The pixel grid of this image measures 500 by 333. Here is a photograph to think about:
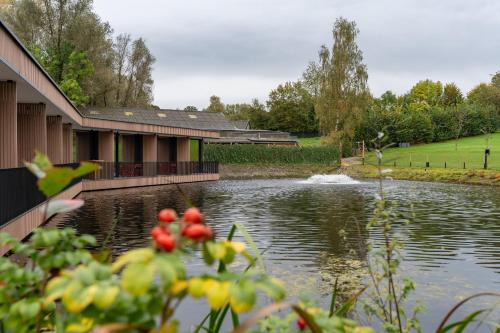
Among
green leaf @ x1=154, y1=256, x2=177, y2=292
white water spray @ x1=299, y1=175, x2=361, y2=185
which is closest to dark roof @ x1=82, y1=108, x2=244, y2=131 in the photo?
white water spray @ x1=299, y1=175, x2=361, y2=185

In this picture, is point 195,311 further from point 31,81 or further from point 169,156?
point 169,156

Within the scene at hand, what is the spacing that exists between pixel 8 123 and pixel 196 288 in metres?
10.9

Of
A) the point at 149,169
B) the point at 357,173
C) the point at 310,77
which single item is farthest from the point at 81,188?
the point at 310,77

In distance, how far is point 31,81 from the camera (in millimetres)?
11133

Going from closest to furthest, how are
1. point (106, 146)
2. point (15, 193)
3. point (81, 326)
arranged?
point (81, 326) < point (15, 193) < point (106, 146)

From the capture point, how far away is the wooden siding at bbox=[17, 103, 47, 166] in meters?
16.2

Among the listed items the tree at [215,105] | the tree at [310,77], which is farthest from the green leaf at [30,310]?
the tree at [215,105]

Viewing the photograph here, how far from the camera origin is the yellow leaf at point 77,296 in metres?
1.40

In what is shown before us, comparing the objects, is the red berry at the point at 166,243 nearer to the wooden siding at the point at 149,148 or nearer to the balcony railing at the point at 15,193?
the balcony railing at the point at 15,193

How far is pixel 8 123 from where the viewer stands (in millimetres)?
11000

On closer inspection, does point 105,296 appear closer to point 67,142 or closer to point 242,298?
point 242,298

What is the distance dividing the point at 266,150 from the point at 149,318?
1869 inches

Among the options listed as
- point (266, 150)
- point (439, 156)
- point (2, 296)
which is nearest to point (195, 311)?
point (2, 296)

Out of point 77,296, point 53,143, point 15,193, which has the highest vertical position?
point 53,143
